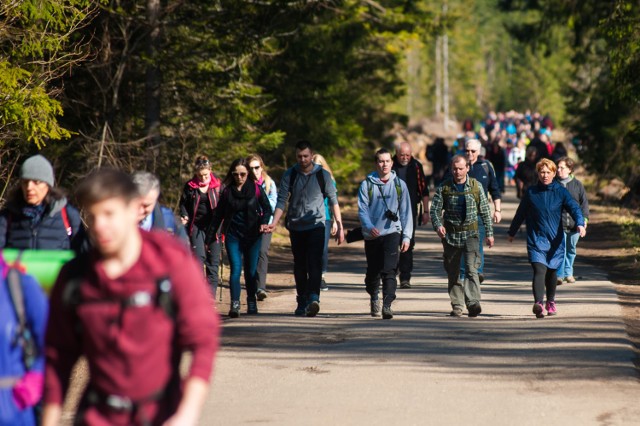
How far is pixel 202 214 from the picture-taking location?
46.2 ft

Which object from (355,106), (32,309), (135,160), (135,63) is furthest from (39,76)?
(355,106)

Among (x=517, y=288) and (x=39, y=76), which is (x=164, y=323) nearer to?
(x=39, y=76)

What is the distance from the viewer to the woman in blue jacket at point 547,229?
44.1 feet

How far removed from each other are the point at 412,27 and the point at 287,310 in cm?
1642

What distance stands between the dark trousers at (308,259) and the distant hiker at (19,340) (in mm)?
8607

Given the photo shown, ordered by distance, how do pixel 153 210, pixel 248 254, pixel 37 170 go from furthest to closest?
pixel 248 254
pixel 153 210
pixel 37 170

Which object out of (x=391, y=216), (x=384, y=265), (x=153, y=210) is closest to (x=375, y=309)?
(x=384, y=265)

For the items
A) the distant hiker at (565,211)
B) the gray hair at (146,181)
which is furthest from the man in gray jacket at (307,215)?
the gray hair at (146,181)

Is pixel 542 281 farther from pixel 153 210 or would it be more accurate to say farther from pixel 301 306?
pixel 153 210

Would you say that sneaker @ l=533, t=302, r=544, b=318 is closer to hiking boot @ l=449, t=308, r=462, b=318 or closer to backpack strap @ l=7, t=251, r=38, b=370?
hiking boot @ l=449, t=308, r=462, b=318

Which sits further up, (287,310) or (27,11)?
(27,11)

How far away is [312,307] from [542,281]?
2476 millimetres

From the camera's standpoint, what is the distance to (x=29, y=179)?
790cm

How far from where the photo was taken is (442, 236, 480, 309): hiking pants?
13.6m
